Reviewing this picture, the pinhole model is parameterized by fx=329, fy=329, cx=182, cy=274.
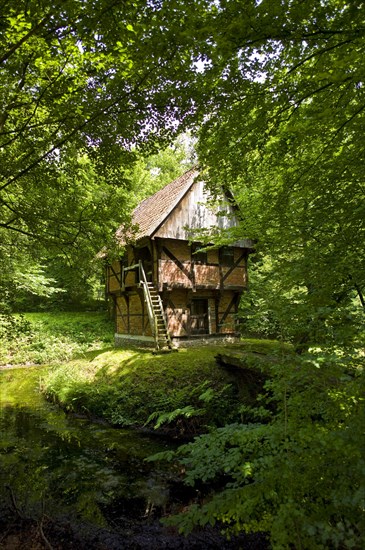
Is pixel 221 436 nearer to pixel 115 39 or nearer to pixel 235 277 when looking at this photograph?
pixel 115 39

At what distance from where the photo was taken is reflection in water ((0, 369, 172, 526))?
5.14 meters

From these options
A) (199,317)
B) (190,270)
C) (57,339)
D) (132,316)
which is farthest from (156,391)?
(57,339)

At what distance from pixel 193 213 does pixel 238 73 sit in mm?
10191

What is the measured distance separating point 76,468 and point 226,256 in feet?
36.7

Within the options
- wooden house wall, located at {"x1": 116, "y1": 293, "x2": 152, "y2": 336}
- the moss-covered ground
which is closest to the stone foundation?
wooden house wall, located at {"x1": 116, "y1": 293, "x2": 152, "y2": 336}

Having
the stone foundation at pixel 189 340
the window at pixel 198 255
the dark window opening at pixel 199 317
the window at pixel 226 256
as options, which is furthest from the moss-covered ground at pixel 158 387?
the window at pixel 226 256

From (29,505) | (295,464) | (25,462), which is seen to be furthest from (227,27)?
(25,462)

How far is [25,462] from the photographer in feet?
21.7

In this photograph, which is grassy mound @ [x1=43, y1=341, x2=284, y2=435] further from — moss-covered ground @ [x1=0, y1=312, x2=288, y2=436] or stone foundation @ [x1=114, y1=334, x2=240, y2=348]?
stone foundation @ [x1=114, y1=334, x2=240, y2=348]

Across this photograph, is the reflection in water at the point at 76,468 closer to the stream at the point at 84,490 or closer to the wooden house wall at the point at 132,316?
the stream at the point at 84,490

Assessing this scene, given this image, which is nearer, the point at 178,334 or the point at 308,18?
the point at 308,18

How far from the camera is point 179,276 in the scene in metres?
13.9

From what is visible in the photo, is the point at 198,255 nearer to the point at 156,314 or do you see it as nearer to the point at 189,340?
the point at 156,314

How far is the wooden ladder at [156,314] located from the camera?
41.1 feet
